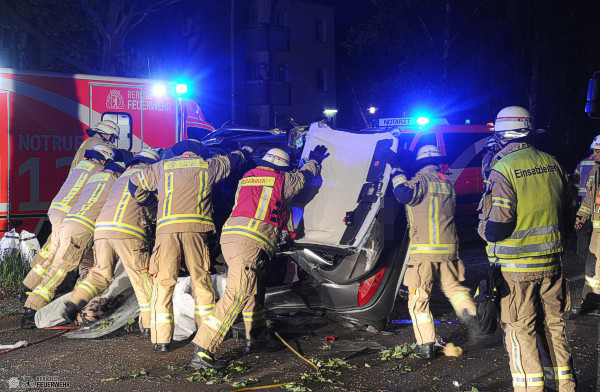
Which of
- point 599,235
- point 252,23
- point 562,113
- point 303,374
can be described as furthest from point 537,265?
point 252,23

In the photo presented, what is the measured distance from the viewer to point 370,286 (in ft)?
20.5

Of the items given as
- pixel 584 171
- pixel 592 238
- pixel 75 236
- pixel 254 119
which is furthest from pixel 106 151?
pixel 254 119

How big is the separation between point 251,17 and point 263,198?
3441 centimetres

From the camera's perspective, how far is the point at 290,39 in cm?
3956

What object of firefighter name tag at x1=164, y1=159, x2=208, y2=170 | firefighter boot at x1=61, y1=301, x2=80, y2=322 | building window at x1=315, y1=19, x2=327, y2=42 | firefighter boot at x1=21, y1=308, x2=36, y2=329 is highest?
building window at x1=315, y1=19, x2=327, y2=42

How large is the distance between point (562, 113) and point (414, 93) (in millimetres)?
6784

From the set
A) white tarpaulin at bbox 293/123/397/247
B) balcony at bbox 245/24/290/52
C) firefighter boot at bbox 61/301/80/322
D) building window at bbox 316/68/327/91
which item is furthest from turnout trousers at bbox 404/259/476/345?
building window at bbox 316/68/327/91

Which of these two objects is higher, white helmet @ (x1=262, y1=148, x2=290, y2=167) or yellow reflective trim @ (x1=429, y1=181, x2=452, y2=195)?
white helmet @ (x1=262, y1=148, x2=290, y2=167)

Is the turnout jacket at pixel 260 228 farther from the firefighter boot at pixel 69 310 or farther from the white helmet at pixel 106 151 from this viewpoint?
the white helmet at pixel 106 151

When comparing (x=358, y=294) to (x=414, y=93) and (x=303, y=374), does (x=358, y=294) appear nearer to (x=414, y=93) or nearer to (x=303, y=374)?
(x=303, y=374)

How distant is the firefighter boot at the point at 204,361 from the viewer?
222 inches

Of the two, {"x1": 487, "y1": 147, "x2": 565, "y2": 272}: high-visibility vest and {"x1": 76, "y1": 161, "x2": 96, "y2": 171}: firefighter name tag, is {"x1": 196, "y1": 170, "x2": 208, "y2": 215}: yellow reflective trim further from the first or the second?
{"x1": 487, "y1": 147, "x2": 565, "y2": 272}: high-visibility vest

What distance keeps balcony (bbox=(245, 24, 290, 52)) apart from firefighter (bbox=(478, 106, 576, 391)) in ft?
113

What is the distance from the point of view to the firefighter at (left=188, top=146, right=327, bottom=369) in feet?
19.0
